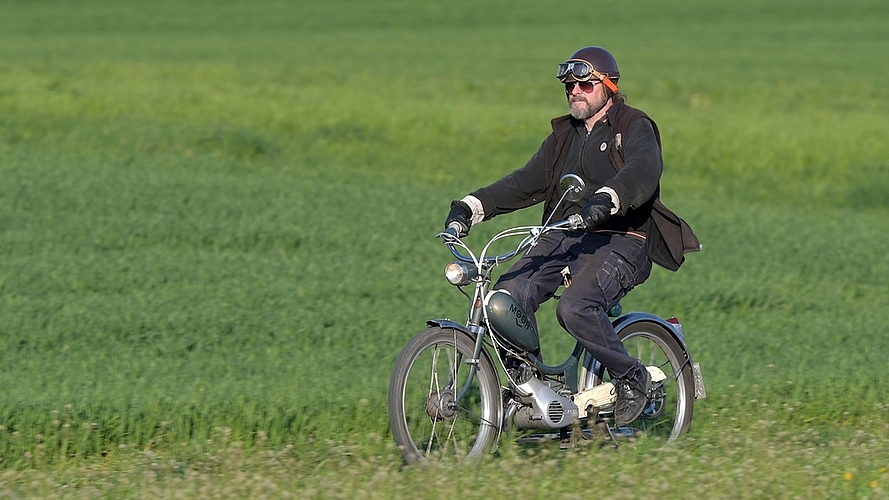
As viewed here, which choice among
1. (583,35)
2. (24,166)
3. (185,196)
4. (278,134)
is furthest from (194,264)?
(583,35)

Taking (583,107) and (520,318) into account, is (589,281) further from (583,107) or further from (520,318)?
(583,107)

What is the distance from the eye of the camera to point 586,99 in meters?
6.48

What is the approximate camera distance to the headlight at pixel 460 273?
607 centimetres

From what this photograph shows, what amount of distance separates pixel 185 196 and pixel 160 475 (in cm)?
857

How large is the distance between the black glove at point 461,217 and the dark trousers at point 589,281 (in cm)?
35

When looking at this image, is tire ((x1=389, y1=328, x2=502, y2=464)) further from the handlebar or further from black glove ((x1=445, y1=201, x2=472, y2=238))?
black glove ((x1=445, y1=201, x2=472, y2=238))

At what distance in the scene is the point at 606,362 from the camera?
6504 mm

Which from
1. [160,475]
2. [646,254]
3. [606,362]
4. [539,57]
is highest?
[539,57]

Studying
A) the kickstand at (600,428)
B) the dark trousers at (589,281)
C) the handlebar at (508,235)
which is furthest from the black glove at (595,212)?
the kickstand at (600,428)

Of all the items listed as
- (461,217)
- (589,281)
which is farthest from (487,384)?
(461,217)

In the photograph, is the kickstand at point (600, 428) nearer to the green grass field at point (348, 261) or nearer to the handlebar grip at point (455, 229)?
the green grass field at point (348, 261)

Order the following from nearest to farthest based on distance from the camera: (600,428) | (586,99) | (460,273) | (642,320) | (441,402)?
(460,273), (441,402), (586,99), (600,428), (642,320)

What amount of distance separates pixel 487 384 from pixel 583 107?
152 cm

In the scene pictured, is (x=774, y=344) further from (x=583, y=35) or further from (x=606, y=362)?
(x=583, y=35)
